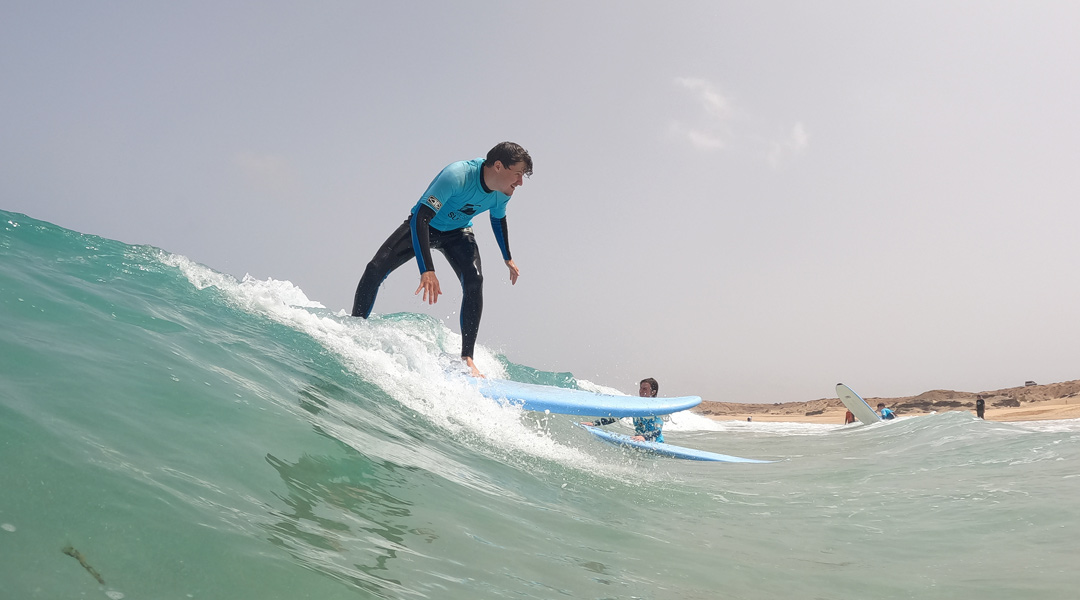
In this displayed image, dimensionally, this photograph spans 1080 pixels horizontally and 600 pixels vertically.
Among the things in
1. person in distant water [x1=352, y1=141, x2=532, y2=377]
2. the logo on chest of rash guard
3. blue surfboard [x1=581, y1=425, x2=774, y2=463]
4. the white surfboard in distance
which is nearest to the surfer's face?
person in distant water [x1=352, y1=141, x2=532, y2=377]

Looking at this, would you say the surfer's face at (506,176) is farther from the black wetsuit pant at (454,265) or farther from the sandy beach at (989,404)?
the sandy beach at (989,404)

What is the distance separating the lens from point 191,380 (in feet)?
8.68

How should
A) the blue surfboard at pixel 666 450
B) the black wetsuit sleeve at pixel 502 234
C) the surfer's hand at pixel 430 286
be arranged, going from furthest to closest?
1. the blue surfboard at pixel 666 450
2. the black wetsuit sleeve at pixel 502 234
3. the surfer's hand at pixel 430 286

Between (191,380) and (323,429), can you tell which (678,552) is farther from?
(191,380)

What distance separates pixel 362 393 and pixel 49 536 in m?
2.80

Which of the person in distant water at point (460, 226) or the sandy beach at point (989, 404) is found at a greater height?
the person in distant water at point (460, 226)

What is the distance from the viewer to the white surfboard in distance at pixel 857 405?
11.6m

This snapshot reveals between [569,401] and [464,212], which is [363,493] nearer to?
[569,401]

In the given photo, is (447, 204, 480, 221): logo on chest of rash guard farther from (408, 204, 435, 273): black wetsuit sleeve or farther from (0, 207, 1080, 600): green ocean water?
(0, 207, 1080, 600): green ocean water

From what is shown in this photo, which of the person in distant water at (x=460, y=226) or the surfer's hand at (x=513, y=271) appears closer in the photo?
the person in distant water at (x=460, y=226)

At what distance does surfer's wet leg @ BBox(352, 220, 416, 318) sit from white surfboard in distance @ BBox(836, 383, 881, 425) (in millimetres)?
9882

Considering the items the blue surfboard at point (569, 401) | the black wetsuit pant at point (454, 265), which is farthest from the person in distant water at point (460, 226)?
A: the blue surfboard at point (569, 401)

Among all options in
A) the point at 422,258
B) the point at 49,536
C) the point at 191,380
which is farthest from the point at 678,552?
the point at 422,258

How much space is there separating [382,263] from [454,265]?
2.05 feet
